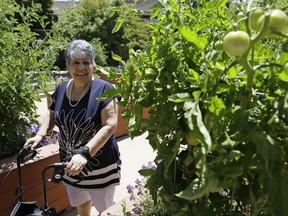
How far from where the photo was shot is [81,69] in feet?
7.63

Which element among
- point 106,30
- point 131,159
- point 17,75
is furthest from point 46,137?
point 106,30

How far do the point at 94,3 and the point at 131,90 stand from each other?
2277 centimetres

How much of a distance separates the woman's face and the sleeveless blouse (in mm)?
89

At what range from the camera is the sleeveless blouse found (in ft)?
7.59

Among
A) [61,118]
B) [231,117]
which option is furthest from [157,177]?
[61,118]

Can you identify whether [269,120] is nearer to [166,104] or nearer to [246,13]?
[246,13]

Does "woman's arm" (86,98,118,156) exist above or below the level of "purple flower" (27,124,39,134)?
above

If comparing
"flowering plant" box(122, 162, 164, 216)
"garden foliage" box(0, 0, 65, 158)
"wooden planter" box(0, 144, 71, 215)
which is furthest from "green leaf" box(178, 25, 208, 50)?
"garden foliage" box(0, 0, 65, 158)

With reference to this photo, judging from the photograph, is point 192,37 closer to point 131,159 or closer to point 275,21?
point 275,21

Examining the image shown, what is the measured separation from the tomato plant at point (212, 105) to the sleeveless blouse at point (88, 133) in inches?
49.6

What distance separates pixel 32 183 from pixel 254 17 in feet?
8.89

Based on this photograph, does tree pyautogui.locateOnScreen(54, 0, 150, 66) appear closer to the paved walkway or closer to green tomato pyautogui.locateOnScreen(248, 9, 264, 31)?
the paved walkway

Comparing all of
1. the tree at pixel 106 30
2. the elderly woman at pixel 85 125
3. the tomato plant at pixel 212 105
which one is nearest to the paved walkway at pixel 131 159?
the elderly woman at pixel 85 125

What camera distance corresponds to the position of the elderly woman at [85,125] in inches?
90.1
